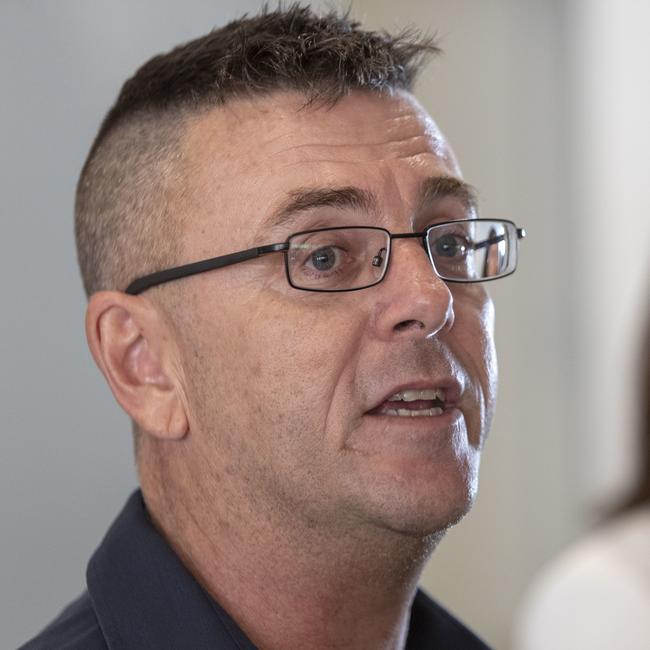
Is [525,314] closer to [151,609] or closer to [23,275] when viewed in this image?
[23,275]

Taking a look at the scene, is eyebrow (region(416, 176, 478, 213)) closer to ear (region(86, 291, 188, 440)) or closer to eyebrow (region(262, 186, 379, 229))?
eyebrow (region(262, 186, 379, 229))

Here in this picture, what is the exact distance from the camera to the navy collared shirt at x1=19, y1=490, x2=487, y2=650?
59.2 inches

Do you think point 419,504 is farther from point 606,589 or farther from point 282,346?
point 606,589

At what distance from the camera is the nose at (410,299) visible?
4.91 feet

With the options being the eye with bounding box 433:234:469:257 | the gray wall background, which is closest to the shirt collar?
the eye with bounding box 433:234:469:257

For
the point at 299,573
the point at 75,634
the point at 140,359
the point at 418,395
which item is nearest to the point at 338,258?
the point at 418,395

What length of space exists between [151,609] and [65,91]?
4.09ft

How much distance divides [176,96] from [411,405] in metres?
0.64

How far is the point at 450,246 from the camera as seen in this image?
169cm

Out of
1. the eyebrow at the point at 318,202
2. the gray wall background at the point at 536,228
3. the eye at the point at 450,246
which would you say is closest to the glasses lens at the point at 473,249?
the eye at the point at 450,246

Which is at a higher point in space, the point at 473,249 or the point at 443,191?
the point at 443,191

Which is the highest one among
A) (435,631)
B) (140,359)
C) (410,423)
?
(140,359)

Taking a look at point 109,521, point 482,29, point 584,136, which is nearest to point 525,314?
point 584,136

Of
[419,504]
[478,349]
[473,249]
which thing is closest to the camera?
[419,504]
